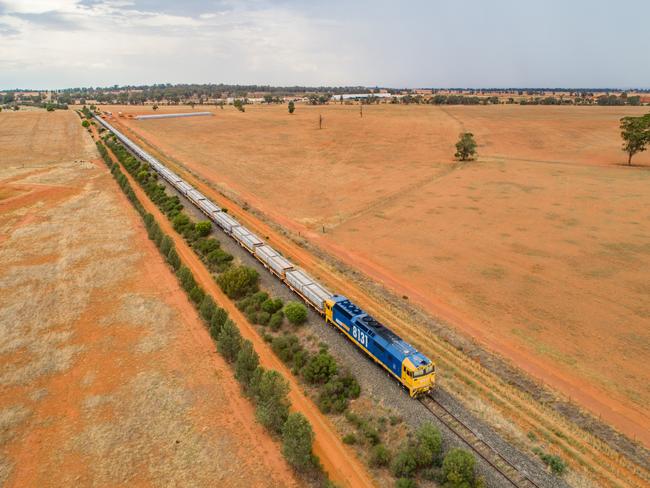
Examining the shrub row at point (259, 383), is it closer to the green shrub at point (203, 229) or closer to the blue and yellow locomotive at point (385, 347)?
the blue and yellow locomotive at point (385, 347)

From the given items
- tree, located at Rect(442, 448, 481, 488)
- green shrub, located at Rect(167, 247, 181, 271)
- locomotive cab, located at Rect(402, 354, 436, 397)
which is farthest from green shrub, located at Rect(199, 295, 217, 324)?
tree, located at Rect(442, 448, 481, 488)

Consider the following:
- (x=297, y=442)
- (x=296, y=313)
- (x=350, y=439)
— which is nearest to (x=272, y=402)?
(x=297, y=442)

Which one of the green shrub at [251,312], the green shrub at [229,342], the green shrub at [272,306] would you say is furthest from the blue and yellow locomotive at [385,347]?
the green shrub at [229,342]

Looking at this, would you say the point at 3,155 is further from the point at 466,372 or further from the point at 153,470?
the point at 466,372

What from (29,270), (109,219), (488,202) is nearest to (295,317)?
(29,270)

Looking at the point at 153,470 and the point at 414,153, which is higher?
the point at 414,153

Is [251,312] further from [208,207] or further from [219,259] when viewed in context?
[208,207]

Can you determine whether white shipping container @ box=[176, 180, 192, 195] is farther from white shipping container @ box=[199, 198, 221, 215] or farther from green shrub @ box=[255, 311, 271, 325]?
green shrub @ box=[255, 311, 271, 325]

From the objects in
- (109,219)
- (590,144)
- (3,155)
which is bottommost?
(109,219)
